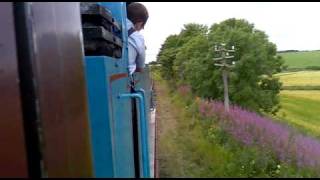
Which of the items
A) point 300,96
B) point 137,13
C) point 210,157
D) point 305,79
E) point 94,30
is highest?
point 137,13

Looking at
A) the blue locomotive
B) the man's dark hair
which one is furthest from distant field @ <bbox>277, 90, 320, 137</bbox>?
the blue locomotive

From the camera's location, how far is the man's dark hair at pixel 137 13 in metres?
3.01

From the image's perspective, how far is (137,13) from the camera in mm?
3045

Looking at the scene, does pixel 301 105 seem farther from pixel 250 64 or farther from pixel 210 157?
pixel 210 157

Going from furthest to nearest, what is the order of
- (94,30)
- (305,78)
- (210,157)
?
(305,78)
(210,157)
(94,30)

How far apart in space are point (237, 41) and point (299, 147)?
11.5 metres

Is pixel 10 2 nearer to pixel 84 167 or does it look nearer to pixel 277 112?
pixel 84 167

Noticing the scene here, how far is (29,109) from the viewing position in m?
0.86

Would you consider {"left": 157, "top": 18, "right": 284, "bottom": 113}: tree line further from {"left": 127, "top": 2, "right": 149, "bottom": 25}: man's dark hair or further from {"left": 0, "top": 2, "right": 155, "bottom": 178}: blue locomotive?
{"left": 0, "top": 2, "right": 155, "bottom": 178}: blue locomotive

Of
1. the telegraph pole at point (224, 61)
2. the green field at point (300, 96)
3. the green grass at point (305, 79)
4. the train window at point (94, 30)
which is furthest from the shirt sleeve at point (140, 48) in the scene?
the green grass at point (305, 79)

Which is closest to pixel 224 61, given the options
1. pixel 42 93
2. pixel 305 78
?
pixel 305 78

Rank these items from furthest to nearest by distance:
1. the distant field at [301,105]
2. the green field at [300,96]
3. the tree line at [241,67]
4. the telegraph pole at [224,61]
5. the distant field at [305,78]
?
1. the distant field at [301,105]
2. the distant field at [305,78]
3. the green field at [300,96]
4. the tree line at [241,67]
5. the telegraph pole at [224,61]

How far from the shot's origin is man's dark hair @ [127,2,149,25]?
9.86ft

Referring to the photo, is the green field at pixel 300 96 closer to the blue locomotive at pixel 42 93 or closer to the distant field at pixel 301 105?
the distant field at pixel 301 105
